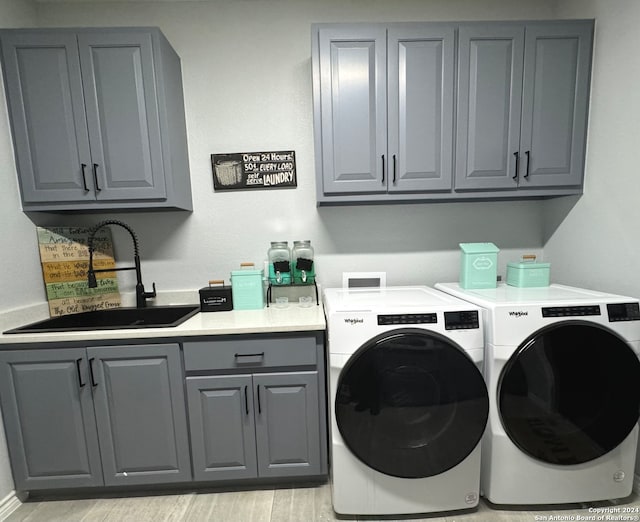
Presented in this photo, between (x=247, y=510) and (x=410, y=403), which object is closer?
(x=410, y=403)

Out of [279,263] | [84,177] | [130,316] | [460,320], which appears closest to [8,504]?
[130,316]

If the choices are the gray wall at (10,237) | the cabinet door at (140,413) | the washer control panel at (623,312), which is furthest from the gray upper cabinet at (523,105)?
the gray wall at (10,237)

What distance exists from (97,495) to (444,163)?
256cm

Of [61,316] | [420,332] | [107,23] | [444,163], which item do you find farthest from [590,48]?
[61,316]

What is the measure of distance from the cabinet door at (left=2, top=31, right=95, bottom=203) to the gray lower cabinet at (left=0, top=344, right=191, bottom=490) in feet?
2.83

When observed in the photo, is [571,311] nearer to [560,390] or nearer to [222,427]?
[560,390]

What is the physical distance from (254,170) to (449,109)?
3.90ft

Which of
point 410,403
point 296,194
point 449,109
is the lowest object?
point 410,403

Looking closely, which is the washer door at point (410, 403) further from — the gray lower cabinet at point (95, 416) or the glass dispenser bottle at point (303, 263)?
the gray lower cabinet at point (95, 416)

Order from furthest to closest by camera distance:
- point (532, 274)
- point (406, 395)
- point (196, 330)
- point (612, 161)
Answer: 1. point (532, 274)
2. point (612, 161)
3. point (196, 330)
4. point (406, 395)

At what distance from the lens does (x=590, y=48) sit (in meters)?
1.52

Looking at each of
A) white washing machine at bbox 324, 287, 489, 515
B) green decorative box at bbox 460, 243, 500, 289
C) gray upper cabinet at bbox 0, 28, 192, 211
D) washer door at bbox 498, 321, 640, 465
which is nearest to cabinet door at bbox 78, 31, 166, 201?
gray upper cabinet at bbox 0, 28, 192, 211

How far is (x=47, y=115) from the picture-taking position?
1.50m

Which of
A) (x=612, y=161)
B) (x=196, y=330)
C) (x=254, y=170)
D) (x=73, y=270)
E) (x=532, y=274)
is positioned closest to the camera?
(x=196, y=330)
